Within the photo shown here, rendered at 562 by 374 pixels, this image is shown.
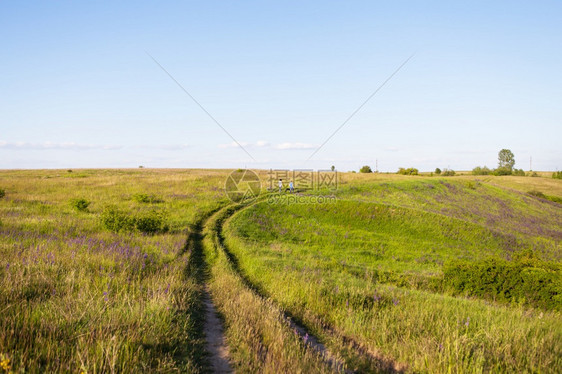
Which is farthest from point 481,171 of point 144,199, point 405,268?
point 144,199

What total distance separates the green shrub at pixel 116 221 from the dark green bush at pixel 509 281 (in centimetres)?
1734

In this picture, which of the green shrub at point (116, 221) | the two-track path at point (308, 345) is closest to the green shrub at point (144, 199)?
the green shrub at point (116, 221)

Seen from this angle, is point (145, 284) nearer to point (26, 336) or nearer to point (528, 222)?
point (26, 336)

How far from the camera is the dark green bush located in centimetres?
1270

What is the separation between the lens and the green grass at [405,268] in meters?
6.38

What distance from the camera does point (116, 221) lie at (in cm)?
1775

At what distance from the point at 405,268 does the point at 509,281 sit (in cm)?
770

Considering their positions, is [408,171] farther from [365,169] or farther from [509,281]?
[509,281]

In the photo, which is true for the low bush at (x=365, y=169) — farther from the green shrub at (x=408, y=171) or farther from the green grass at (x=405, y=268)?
the green grass at (x=405, y=268)

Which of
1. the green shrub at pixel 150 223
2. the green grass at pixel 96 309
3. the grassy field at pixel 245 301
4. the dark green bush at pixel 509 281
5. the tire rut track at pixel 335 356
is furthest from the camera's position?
the green shrub at pixel 150 223

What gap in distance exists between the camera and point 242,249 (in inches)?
664

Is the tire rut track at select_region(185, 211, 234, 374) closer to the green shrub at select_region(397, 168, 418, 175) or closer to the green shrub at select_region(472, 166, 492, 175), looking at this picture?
the green shrub at select_region(397, 168, 418, 175)

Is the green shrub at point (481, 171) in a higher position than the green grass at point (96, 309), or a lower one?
higher

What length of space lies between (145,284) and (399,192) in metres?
45.7
